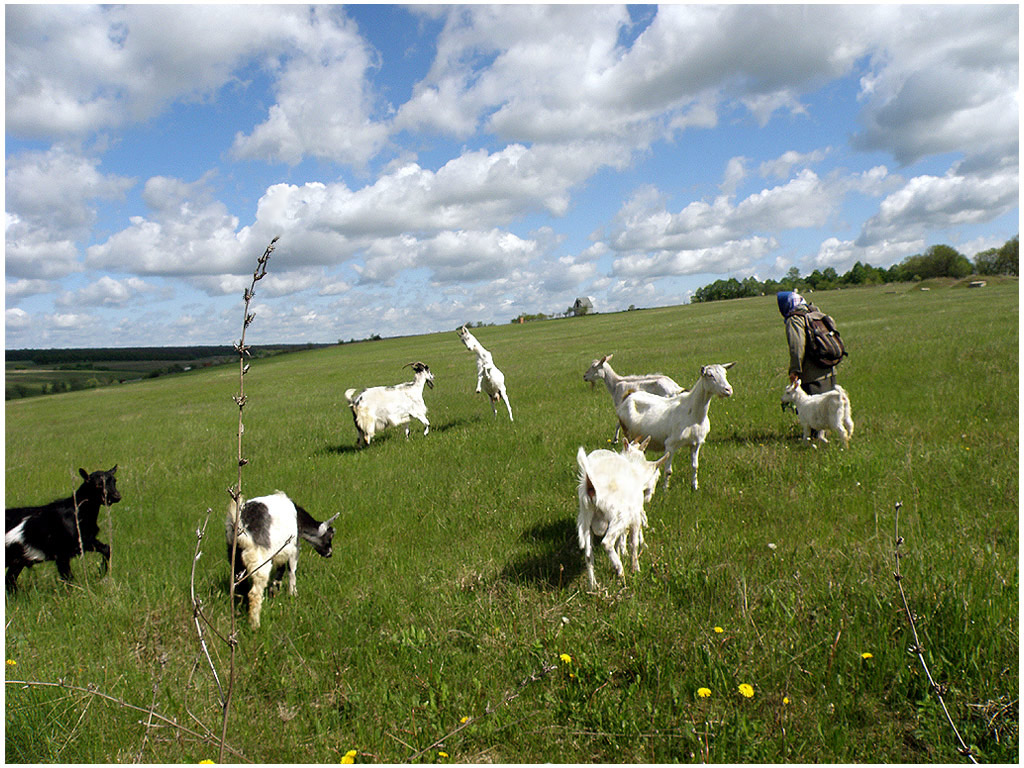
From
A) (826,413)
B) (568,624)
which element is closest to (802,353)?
(826,413)

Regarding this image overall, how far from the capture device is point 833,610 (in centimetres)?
463

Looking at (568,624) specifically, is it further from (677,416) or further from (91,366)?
(91,366)

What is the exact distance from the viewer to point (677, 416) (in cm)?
876

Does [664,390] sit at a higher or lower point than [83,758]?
higher

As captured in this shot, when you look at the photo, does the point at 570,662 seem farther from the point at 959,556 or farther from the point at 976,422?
the point at 976,422

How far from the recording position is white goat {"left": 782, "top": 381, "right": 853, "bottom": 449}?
365 inches

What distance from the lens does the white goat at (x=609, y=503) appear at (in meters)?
5.35

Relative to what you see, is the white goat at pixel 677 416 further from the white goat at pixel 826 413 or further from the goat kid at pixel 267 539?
the goat kid at pixel 267 539

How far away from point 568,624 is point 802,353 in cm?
765

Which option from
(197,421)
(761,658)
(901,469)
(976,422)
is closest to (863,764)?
(761,658)

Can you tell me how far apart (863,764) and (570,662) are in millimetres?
1903

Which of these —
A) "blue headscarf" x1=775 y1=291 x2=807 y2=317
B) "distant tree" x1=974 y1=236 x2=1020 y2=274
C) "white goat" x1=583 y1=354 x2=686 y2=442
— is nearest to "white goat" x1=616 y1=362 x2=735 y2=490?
"white goat" x1=583 y1=354 x2=686 y2=442

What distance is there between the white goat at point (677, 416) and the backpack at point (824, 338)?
7.55ft

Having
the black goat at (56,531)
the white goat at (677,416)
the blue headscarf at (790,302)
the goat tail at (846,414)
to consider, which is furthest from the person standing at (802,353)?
the black goat at (56,531)
